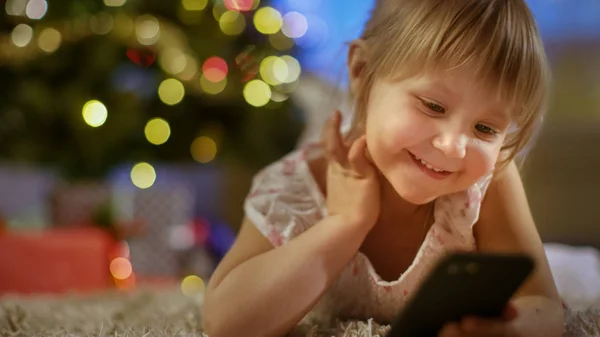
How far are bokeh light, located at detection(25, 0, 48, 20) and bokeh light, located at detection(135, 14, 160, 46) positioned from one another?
236 millimetres

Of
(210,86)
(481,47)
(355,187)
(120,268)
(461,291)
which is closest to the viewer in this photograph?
(461,291)

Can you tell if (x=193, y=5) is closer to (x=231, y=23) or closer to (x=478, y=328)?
(x=231, y=23)

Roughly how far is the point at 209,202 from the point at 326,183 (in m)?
1.82

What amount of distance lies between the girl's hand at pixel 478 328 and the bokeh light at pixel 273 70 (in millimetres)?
1541

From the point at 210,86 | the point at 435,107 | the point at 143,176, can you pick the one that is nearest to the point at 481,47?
the point at 435,107

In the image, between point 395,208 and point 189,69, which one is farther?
point 189,69

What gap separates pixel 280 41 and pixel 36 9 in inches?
25.5

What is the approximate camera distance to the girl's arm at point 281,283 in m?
0.74

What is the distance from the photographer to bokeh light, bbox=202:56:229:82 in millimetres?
2066

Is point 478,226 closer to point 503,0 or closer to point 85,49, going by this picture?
point 503,0

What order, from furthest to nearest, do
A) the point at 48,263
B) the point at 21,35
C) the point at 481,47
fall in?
1. the point at 21,35
2. the point at 48,263
3. the point at 481,47

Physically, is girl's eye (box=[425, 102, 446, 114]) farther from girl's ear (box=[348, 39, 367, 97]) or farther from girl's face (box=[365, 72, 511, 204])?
girl's ear (box=[348, 39, 367, 97])

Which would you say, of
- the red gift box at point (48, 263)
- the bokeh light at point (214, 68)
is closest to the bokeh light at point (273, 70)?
the bokeh light at point (214, 68)

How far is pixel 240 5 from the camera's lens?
6.97ft
